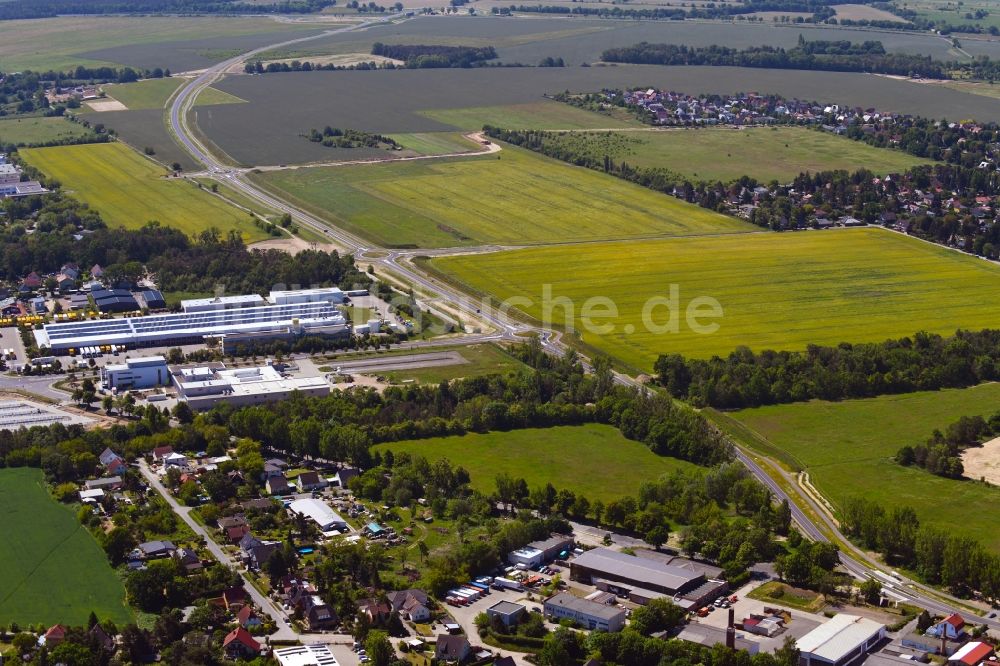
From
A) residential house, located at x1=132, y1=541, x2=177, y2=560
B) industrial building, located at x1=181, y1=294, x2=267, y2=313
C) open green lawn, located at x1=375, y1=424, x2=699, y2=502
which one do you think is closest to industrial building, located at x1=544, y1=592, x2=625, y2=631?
open green lawn, located at x1=375, y1=424, x2=699, y2=502

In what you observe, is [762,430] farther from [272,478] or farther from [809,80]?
[809,80]

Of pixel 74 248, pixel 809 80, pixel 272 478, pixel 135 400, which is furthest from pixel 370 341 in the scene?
pixel 809 80

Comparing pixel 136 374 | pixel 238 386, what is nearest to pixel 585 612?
pixel 238 386

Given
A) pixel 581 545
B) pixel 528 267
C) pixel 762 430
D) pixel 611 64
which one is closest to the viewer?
pixel 581 545

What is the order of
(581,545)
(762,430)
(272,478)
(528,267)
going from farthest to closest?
(528,267), (762,430), (272,478), (581,545)

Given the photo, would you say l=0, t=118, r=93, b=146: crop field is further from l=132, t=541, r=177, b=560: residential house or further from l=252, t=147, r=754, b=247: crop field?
l=132, t=541, r=177, b=560: residential house

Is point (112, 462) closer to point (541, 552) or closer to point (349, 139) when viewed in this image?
point (541, 552)
